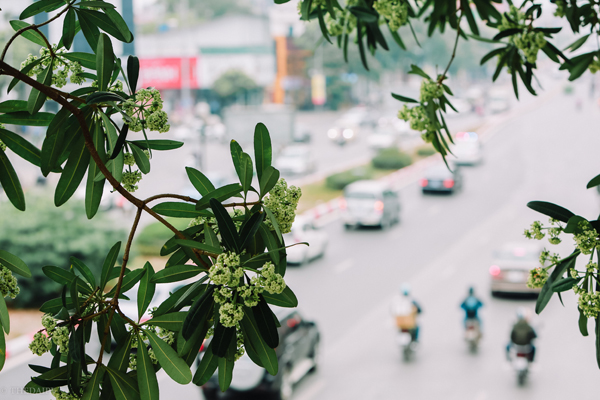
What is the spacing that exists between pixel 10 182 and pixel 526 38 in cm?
205

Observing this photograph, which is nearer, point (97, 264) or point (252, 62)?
point (97, 264)

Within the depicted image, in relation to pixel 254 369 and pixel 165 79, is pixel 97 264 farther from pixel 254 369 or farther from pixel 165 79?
pixel 165 79

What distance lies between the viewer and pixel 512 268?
502 inches

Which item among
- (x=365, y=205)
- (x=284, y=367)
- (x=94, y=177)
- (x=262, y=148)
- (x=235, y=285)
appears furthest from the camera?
(x=365, y=205)

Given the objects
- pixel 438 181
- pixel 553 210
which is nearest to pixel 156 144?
pixel 553 210

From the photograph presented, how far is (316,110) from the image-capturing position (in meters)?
47.7

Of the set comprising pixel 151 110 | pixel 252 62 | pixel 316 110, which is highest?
pixel 151 110

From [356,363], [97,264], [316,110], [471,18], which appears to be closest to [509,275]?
[356,363]

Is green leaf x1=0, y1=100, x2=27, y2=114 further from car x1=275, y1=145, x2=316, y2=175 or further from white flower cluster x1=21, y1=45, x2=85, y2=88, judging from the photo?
car x1=275, y1=145, x2=316, y2=175

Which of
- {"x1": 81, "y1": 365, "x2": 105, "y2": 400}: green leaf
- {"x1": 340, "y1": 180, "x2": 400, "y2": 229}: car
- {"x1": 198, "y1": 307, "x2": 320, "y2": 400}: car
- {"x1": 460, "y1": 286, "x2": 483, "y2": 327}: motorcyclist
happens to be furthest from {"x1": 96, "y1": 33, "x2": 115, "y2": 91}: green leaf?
{"x1": 340, "y1": 180, "x2": 400, "y2": 229}: car

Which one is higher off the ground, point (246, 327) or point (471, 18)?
point (471, 18)

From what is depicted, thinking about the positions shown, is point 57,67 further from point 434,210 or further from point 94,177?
point 434,210

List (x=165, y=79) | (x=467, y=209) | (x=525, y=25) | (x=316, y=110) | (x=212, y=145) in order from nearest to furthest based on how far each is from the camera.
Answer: (x=525, y=25) < (x=467, y=209) < (x=165, y=79) < (x=212, y=145) < (x=316, y=110)

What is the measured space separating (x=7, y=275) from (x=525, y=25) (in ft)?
7.39
